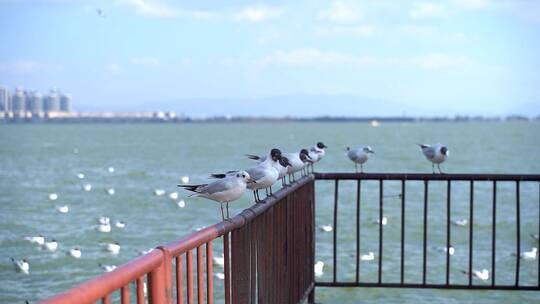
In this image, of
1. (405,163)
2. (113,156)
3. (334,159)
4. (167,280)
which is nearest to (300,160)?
(167,280)

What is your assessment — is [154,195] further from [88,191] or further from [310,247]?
[310,247]

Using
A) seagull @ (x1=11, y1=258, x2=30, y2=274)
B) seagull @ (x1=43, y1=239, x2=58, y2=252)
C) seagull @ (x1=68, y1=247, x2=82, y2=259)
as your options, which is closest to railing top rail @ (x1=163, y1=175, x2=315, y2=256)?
seagull @ (x1=11, y1=258, x2=30, y2=274)

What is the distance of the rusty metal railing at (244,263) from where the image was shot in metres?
2.93

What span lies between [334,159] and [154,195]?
35.4 metres

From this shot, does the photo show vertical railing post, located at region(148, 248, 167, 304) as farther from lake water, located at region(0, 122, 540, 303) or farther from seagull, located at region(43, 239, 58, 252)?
seagull, located at region(43, 239, 58, 252)

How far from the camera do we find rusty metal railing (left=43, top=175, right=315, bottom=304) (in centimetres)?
293

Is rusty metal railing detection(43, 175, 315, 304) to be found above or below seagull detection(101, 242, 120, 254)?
above

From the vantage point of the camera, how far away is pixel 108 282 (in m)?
2.71

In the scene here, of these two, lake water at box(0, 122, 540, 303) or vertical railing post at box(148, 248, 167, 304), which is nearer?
vertical railing post at box(148, 248, 167, 304)

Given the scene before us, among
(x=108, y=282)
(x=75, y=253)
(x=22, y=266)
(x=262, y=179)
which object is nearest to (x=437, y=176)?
(x=262, y=179)

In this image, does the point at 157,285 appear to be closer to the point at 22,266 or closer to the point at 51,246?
the point at 22,266

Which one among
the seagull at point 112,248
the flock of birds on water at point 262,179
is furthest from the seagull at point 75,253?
the seagull at point 112,248

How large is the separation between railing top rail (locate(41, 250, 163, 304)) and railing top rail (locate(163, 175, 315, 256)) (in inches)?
8.8

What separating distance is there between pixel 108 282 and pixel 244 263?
2020 millimetres
